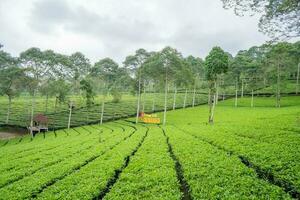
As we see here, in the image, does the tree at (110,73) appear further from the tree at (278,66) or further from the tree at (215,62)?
the tree at (278,66)

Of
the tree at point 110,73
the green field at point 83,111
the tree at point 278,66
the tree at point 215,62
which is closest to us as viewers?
the tree at point 215,62

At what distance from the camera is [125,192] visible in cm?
1048

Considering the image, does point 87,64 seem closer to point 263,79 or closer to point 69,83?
point 69,83

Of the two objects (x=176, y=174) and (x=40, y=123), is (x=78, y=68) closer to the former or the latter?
(x=40, y=123)

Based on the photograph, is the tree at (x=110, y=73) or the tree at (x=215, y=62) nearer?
the tree at (x=215, y=62)

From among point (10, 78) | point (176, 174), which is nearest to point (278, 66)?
point (176, 174)

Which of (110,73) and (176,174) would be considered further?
(110,73)

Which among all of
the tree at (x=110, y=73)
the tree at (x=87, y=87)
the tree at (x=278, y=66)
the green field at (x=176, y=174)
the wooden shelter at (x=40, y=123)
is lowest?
the wooden shelter at (x=40, y=123)

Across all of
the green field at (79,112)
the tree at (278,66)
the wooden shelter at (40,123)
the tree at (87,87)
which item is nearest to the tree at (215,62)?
the green field at (79,112)

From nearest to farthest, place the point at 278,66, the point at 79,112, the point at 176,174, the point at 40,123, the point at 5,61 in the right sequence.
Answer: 1. the point at 176,174
2. the point at 5,61
3. the point at 40,123
4. the point at 278,66
5. the point at 79,112

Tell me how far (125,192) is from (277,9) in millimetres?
13657

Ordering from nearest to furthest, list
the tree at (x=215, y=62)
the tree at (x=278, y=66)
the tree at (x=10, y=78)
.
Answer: the tree at (x=215, y=62)
the tree at (x=10, y=78)
the tree at (x=278, y=66)

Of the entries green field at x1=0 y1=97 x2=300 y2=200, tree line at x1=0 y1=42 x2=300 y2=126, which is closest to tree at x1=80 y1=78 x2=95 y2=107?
tree line at x1=0 y1=42 x2=300 y2=126

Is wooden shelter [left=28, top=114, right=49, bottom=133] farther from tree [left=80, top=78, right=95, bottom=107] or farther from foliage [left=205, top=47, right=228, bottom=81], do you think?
foliage [left=205, top=47, right=228, bottom=81]
